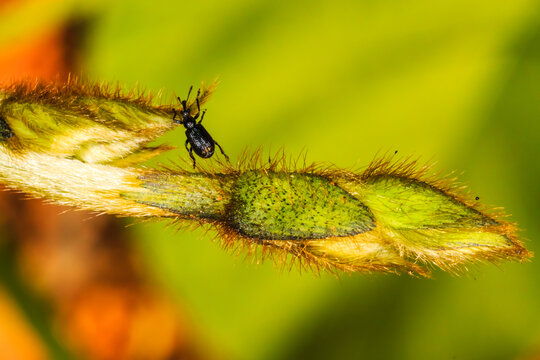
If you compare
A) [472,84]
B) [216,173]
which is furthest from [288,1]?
[216,173]

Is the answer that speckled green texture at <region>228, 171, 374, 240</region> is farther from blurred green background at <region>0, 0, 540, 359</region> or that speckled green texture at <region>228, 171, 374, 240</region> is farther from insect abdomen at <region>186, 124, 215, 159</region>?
blurred green background at <region>0, 0, 540, 359</region>

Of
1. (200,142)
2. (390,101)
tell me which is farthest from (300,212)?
(390,101)

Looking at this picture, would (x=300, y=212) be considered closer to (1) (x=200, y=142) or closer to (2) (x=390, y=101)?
(1) (x=200, y=142)

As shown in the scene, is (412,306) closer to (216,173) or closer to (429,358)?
(429,358)

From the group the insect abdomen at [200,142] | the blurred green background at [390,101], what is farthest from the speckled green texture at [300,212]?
the blurred green background at [390,101]

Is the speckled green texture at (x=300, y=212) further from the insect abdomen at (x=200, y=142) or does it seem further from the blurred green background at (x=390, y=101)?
the blurred green background at (x=390, y=101)

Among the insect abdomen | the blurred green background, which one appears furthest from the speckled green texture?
the blurred green background
